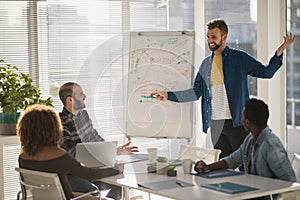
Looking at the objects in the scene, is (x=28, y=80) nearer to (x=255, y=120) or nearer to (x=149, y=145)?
(x=149, y=145)

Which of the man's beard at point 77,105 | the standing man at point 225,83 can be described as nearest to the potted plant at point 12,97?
the man's beard at point 77,105

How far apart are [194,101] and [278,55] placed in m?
0.85

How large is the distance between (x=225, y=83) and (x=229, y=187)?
1.47 metres

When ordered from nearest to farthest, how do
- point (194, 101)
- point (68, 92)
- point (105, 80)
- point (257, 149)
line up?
1. point (257, 149)
2. point (68, 92)
3. point (194, 101)
4. point (105, 80)

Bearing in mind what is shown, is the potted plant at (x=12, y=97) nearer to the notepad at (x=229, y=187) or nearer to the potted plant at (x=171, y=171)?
the potted plant at (x=171, y=171)

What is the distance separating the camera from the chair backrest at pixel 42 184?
3.07 meters

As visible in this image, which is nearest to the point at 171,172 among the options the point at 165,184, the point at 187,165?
the point at 187,165

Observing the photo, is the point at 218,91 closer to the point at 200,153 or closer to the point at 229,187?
the point at 200,153

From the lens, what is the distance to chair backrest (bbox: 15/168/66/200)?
3.07m

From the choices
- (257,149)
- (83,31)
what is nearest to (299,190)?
(257,149)

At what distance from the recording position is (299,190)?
3.06 metres

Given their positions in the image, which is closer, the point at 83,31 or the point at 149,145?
the point at 149,145

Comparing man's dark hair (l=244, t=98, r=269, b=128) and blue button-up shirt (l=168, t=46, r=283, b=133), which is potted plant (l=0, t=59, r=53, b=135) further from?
man's dark hair (l=244, t=98, r=269, b=128)

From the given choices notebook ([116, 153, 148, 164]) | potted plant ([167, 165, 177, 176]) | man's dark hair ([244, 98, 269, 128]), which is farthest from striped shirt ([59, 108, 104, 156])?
man's dark hair ([244, 98, 269, 128])
